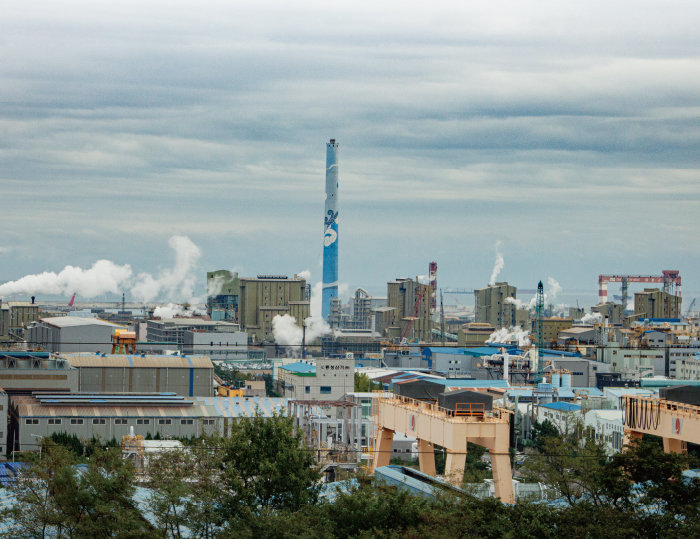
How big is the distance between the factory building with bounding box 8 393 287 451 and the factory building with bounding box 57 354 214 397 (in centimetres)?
842

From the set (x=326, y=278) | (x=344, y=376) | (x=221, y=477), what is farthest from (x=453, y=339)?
(x=221, y=477)

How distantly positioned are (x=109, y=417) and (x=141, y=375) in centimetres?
1378

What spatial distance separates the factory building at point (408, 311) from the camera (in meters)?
129

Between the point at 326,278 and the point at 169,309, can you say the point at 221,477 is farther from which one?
the point at 169,309

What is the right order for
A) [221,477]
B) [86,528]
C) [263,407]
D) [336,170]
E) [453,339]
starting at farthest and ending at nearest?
[453,339], [336,170], [263,407], [221,477], [86,528]

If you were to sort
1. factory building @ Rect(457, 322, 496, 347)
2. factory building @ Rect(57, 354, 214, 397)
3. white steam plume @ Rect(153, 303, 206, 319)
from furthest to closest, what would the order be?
white steam plume @ Rect(153, 303, 206, 319)
factory building @ Rect(457, 322, 496, 347)
factory building @ Rect(57, 354, 214, 397)

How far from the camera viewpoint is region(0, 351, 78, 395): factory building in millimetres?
53906

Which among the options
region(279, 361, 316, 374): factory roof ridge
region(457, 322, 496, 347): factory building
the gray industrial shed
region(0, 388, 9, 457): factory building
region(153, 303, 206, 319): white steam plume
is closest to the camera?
the gray industrial shed

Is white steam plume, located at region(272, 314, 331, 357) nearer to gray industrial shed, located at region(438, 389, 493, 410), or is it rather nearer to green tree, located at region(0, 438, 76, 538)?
gray industrial shed, located at region(438, 389, 493, 410)

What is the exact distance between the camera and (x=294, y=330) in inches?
4530

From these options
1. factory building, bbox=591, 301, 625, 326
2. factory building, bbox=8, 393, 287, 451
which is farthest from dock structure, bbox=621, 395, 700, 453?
factory building, bbox=591, 301, 625, 326

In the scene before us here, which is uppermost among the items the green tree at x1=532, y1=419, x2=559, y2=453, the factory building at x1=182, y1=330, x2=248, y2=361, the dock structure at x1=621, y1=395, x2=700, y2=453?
the dock structure at x1=621, y1=395, x2=700, y2=453

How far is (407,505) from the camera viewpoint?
18.6 m

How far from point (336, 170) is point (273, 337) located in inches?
712
